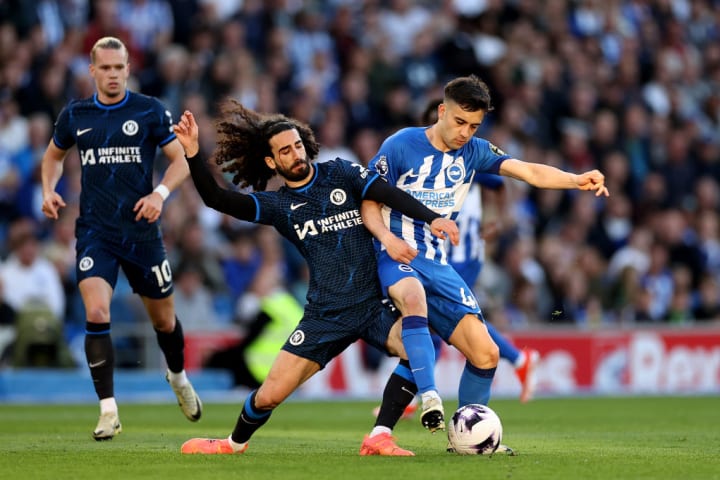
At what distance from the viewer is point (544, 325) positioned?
58.7ft

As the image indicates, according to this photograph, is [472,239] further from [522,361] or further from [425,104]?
[425,104]

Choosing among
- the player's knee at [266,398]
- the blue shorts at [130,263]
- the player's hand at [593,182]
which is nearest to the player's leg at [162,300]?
the blue shorts at [130,263]

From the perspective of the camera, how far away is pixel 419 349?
25.6 feet

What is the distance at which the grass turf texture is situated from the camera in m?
6.89

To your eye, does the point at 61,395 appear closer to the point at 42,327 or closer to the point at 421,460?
the point at 42,327

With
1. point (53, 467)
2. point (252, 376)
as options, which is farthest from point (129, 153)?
point (252, 376)

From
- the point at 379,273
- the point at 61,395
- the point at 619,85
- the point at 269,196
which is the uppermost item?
the point at 619,85

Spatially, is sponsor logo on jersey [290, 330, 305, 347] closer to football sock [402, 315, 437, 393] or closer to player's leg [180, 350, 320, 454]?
player's leg [180, 350, 320, 454]

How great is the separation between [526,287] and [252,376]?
389 cm

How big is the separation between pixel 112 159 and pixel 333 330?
2.71 metres

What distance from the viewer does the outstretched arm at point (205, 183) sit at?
25.8ft

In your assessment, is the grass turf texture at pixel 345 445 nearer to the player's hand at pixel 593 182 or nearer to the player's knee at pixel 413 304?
the player's knee at pixel 413 304

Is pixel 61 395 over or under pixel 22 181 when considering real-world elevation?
under

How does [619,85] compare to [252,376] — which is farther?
[619,85]
